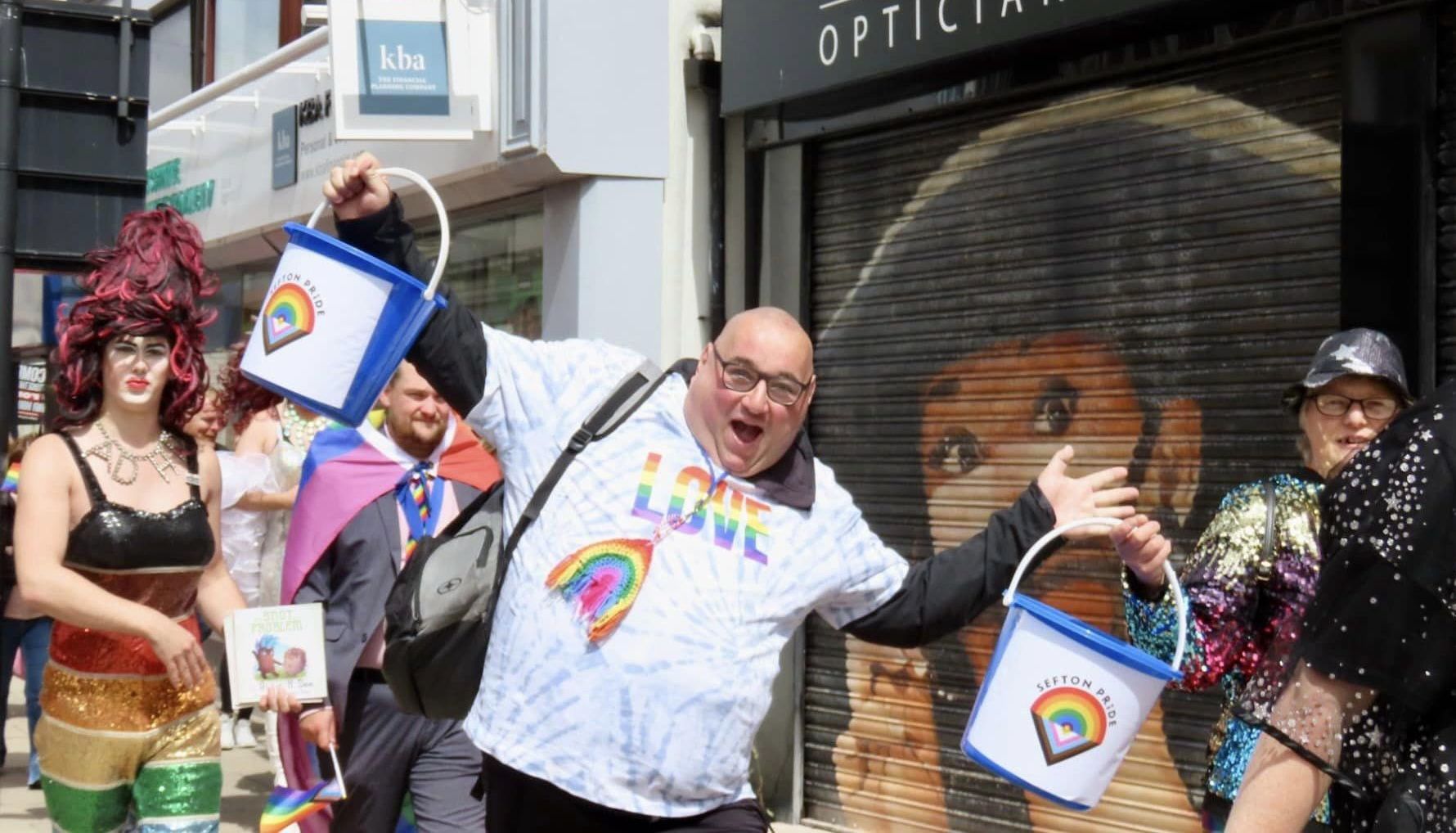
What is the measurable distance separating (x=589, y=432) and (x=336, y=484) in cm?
198

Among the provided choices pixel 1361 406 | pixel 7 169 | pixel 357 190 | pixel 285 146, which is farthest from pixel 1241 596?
pixel 285 146

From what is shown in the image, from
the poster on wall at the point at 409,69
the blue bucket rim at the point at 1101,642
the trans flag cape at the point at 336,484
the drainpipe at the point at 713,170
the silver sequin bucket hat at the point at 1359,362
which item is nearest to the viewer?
the blue bucket rim at the point at 1101,642

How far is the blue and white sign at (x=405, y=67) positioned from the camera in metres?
9.87

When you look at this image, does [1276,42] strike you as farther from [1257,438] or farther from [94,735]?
[94,735]

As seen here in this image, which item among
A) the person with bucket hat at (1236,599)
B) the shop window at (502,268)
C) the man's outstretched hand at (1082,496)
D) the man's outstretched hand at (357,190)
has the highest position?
the shop window at (502,268)

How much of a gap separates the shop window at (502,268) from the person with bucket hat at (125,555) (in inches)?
195

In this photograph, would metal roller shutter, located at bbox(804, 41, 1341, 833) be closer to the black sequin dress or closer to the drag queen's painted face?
the drag queen's painted face

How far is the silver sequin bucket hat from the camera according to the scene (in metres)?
4.63

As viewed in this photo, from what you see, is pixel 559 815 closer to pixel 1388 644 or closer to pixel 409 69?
pixel 1388 644

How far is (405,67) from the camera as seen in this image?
9898 millimetres

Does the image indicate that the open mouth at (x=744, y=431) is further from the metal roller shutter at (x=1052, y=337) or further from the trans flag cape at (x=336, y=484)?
the metal roller shutter at (x=1052, y=337)

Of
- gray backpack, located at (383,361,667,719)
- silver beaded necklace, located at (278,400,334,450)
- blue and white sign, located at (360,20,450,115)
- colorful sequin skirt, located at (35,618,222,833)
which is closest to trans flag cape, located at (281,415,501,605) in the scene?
colorful sequin skirt, located at (35,618,222,833)

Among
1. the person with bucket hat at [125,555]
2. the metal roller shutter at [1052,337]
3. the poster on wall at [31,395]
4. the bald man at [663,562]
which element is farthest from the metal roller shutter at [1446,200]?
the poster on wall at [31,395]

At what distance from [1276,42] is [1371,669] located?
4481 mm
